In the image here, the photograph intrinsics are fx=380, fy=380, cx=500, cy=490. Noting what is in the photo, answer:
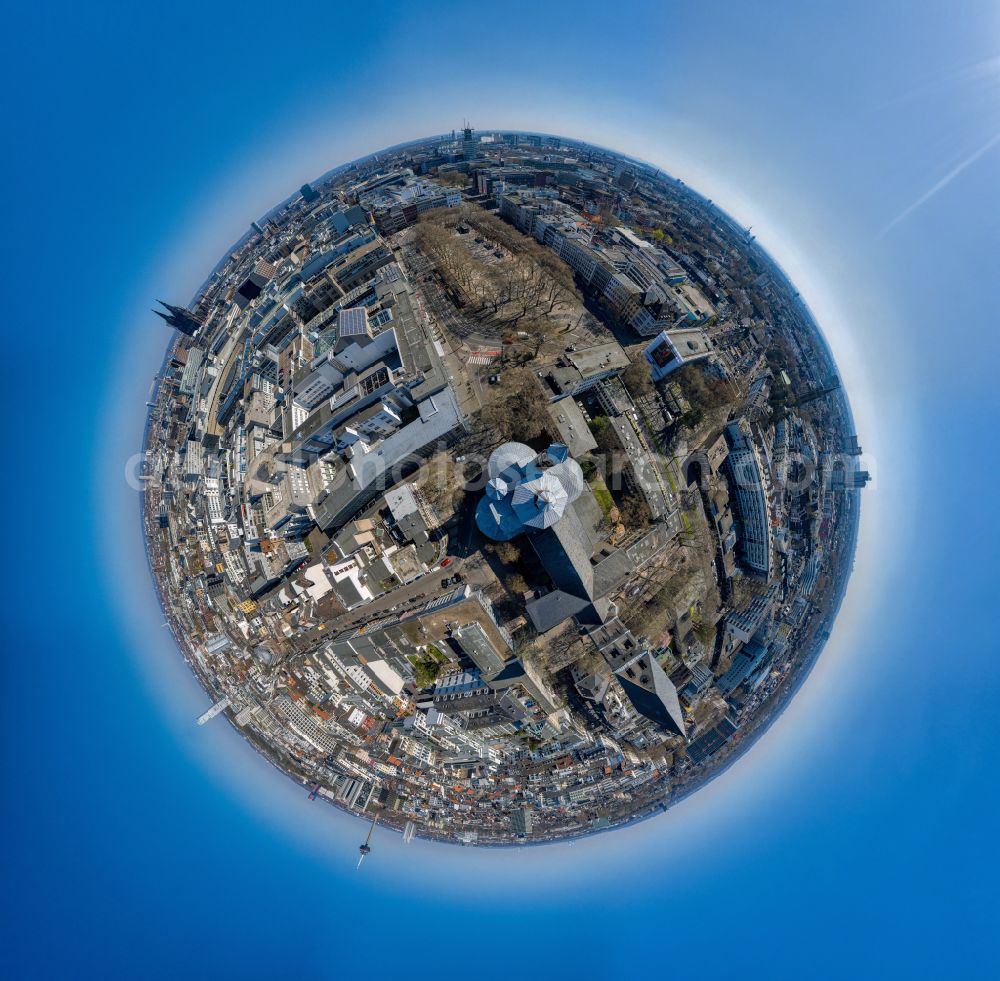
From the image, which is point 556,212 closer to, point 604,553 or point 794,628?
point 604,553

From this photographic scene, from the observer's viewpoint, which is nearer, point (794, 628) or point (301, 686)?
point (301, 686)

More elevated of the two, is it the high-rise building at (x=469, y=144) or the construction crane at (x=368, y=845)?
the high-rise building at (x=469, y=144)

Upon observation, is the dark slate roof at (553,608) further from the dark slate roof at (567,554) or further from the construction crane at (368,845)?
the construction crane at (368,845)

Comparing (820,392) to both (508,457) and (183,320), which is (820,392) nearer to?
(508,457)

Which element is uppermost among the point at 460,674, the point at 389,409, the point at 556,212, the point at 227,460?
the point at 556,212

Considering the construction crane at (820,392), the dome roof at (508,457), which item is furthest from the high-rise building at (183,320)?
the construction crane at (820,392)

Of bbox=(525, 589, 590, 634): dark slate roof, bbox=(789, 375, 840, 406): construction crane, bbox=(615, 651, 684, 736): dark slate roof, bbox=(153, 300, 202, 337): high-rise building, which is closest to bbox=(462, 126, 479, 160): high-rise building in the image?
bbox=(153, 300, 202, 337): high-rise building

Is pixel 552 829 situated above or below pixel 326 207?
below

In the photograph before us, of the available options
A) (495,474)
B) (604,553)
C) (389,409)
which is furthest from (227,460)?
(604,553)
